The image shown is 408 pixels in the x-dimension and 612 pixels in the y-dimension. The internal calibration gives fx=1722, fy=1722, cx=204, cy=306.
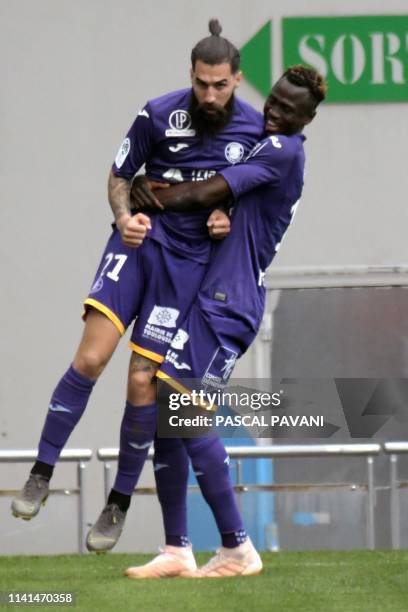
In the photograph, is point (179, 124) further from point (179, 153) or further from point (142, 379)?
point (142, 379)

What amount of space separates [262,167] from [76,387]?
1.09 meters

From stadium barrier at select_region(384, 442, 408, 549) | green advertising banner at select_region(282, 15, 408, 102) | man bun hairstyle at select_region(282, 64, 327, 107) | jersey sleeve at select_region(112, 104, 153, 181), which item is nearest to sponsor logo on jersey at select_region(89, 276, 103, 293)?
jersey sleeve at select_region(112, 104, 153, 181)

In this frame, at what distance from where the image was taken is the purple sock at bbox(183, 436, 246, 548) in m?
6.61

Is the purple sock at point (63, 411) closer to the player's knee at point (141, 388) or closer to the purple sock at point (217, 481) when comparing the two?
the player's knee at point (141, 388)

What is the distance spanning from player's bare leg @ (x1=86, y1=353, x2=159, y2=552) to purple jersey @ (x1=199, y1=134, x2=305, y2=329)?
0.34m

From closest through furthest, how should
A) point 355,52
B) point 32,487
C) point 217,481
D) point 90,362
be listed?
point 32,487 < point 90,362 < point 217,481 < point 355,52

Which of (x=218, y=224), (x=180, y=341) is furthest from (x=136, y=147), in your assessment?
(x=180, y=341)

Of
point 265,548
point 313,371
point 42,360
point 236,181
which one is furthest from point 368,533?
point 236,181

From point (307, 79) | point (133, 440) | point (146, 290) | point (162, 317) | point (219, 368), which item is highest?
point (307, 79)

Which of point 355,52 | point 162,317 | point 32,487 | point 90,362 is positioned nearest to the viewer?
point 32,487

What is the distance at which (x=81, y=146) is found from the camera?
10812 mm

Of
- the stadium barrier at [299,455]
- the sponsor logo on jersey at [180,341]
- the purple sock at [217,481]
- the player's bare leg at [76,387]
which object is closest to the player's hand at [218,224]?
the sponsor logo on jersey at [180,341]

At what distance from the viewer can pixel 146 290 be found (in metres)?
6.56

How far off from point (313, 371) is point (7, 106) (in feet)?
8.43
